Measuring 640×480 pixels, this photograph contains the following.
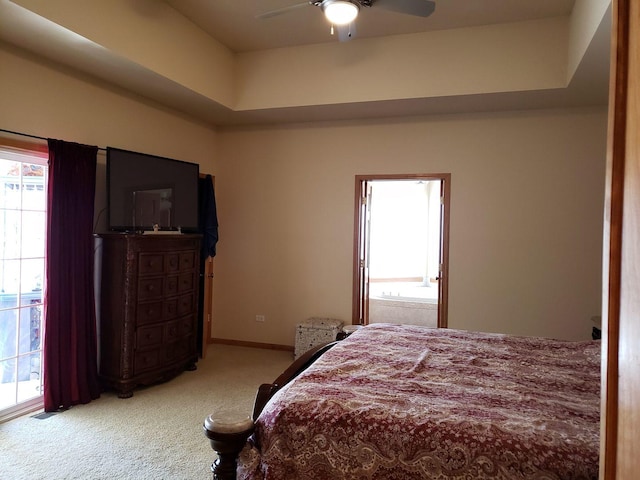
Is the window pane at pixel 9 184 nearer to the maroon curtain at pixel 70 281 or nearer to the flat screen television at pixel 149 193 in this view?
the maroon curtain at pixel 70 281

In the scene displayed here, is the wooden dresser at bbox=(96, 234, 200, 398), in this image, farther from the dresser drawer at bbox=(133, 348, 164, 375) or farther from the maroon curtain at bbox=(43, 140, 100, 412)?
the maroon curtain at bbox=(43, 140, 100, 412)

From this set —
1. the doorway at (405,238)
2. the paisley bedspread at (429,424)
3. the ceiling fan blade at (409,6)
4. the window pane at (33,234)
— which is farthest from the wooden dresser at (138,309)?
the doorway at (405,238)

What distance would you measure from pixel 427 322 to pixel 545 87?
355 cm

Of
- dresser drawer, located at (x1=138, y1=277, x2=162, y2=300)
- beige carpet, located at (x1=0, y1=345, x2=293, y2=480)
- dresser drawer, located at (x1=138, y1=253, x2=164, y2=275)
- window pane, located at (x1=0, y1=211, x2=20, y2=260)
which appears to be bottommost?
beige carpet, located at (x1=0, y1=345, x2=293, y2=480)

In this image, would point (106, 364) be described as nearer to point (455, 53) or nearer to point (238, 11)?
point (238, 11)

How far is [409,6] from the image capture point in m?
2.81

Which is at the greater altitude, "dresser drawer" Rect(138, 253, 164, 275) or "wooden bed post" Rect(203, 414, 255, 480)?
"dresser drawer" Rect(138, 253, 164, 275)

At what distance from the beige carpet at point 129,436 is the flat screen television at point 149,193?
152 centimetres

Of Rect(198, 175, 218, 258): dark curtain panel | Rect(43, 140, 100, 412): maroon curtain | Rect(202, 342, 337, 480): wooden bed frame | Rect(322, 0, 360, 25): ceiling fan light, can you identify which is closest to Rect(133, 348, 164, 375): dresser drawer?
Rect(43, 140, 100, 412): maroon curtain

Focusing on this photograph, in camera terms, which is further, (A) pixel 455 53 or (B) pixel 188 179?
(B) pixel 188 179

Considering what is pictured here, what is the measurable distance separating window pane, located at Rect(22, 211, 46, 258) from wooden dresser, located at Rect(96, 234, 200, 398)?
0.44 metres

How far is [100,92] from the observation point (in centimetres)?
385

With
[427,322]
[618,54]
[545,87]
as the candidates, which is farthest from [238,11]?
[427,322]

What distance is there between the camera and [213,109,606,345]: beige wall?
14.5ft
